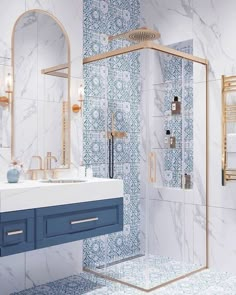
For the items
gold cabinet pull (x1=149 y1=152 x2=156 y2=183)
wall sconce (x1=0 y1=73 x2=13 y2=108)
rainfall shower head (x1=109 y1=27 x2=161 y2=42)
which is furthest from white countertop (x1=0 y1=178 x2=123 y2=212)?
rainfall shower head (x1=109 y1=27 x2=161 y2=42)

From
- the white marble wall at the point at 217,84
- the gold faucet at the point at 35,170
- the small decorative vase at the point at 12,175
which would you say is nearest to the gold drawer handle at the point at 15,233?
the small decorative vase at the point at 12,175

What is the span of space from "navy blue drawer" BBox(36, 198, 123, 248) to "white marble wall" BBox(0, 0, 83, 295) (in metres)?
0.58

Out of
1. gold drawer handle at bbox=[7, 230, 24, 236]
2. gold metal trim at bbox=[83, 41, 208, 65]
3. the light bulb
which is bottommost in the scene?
gold drawer handle at bbox=[7, 230, 24, 236]

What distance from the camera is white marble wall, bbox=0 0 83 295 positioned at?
3.10 metres

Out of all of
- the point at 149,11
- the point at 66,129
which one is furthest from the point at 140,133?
the point at 149,11

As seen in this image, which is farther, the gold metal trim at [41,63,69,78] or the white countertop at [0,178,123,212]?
the gold metal trim at [41,63,69,78]

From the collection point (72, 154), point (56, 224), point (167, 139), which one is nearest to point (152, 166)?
point (167, 139)

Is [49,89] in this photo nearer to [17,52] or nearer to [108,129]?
[17,52]

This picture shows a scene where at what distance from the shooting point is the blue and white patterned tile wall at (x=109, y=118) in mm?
3455

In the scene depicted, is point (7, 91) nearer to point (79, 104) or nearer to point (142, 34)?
point (79, 104)

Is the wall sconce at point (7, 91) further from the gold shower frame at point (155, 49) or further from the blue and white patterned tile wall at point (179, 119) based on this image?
the blue and white patterned tile wall at point (179, 119)

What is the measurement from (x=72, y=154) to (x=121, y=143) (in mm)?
449

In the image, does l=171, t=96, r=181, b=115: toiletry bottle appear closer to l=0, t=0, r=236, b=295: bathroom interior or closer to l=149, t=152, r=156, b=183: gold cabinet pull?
l=0, t=0, r=236, b=295: bathroom interior

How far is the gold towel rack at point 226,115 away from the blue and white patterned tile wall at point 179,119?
325 millimetres
